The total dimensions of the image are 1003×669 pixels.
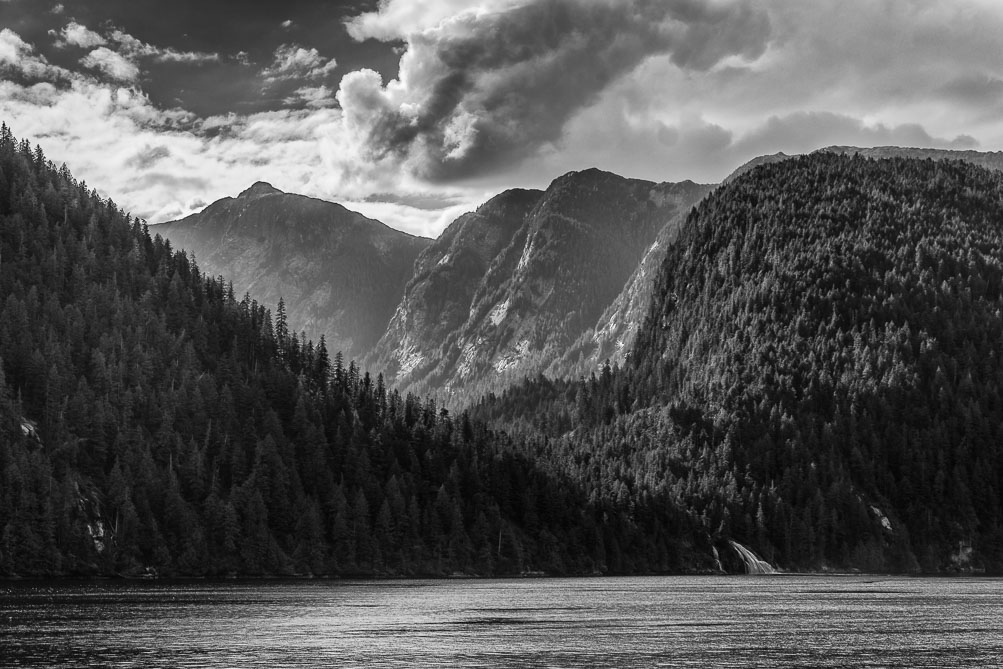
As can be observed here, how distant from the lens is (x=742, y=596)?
192 metres

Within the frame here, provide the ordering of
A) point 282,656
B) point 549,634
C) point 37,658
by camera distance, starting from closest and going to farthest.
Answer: point 37,658, point 282,656, point 549,634

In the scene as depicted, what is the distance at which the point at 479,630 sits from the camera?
4705 inches

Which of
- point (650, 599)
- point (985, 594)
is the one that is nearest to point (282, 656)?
point (650, 599)

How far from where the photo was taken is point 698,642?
10862cm

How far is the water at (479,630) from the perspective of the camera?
309ft

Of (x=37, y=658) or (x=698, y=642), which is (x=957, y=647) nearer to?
(x=698, y=642)

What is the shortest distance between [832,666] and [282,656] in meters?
43.0

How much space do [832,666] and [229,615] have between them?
7193 cm

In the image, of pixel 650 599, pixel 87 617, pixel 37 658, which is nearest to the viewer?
pixel 37 658

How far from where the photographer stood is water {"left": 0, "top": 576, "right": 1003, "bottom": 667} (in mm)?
94131

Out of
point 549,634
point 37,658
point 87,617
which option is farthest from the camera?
point 87,617

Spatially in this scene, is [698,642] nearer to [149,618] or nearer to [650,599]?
[149,618]

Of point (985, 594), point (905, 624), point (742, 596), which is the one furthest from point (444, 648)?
point (985, 594)

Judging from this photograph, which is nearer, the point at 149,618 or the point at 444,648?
the point at 444,648
